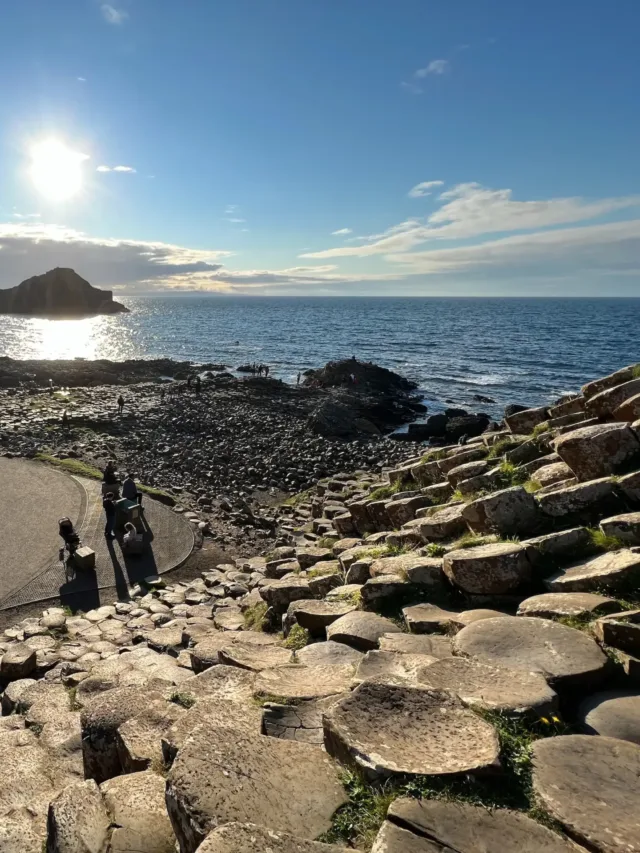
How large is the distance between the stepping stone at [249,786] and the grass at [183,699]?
135cm

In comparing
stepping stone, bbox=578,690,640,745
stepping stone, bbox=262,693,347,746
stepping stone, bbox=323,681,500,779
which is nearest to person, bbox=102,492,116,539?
stepping stone, bbox=262,693,347,746

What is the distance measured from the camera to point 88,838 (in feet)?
11.0

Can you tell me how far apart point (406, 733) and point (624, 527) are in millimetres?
3968

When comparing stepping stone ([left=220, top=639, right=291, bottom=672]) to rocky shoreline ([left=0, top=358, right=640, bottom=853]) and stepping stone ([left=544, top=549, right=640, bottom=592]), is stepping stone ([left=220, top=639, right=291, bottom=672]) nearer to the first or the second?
rocky shoreline ([left=0, top=358, right=640, bottom=853])

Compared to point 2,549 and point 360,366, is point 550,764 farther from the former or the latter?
point 360,366

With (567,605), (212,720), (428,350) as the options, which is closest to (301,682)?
(212,720)

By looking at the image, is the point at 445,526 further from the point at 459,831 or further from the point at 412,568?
the point at 459,831

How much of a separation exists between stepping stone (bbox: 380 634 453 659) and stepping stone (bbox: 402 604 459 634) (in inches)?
5.7

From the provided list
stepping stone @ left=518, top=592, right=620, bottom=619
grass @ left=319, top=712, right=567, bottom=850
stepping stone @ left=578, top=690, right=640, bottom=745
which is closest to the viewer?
grass @ left=319, top=712, right=567, bottom=850

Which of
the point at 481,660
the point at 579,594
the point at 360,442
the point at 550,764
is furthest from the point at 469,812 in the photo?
the point at 360,442

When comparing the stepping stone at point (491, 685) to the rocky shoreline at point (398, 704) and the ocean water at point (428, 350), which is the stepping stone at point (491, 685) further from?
the ocean water at point (428, 350)

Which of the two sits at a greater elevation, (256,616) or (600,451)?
(600,451)

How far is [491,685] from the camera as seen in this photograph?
13.2 ft

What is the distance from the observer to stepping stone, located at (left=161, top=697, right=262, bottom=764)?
12.6ft
